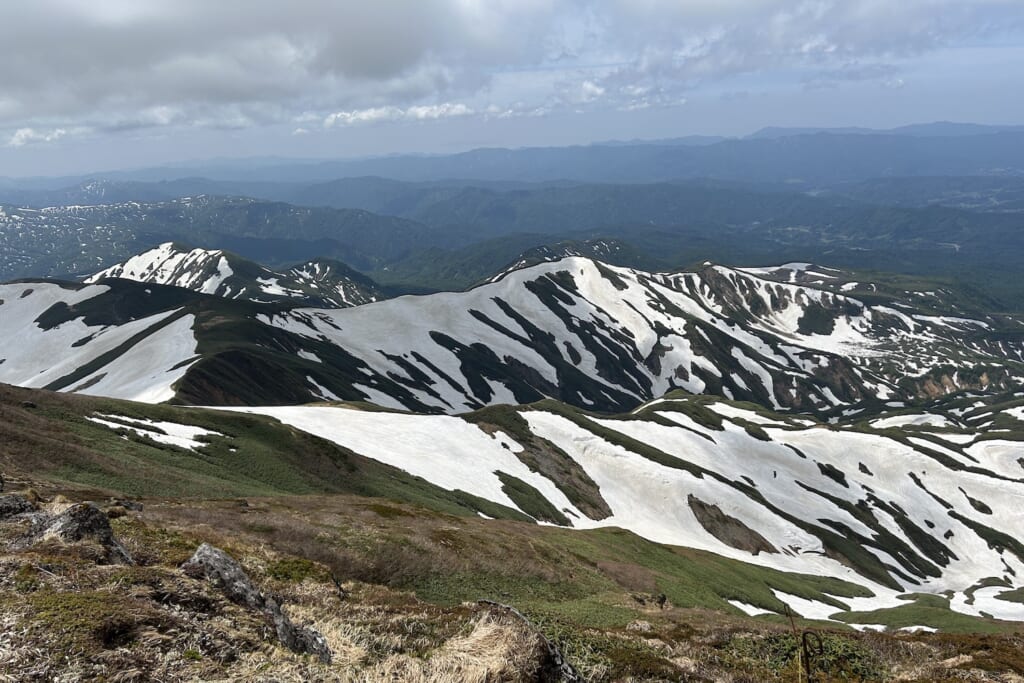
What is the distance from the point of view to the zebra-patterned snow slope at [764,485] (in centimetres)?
9138

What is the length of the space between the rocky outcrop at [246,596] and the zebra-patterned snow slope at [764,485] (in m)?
63.7

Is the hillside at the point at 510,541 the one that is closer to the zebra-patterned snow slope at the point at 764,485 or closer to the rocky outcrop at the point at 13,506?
the zebra-patterned snow slope at the point at 764,485

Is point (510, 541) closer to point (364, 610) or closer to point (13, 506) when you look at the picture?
point (364, 610)

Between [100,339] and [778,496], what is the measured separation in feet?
597

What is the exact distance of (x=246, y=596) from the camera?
46.9 ft

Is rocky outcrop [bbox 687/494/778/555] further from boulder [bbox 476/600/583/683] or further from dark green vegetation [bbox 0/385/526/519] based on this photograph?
boulder [bbox 476/600/583/683]

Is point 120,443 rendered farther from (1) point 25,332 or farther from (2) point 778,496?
(1) point 25,332

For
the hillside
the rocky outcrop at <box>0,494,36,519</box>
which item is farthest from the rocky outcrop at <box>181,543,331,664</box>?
the rocky outcrop at <box>0,494,36,519</box>

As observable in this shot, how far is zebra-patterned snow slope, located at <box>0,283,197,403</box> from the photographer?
11285 cm

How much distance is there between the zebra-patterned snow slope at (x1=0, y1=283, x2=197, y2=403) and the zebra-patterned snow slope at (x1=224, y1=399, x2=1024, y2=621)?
42.0m

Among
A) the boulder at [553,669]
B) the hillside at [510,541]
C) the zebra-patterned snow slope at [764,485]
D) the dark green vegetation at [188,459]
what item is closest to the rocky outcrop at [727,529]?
the zebra-patterned snow slope at [764,485]

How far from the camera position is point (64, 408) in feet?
185

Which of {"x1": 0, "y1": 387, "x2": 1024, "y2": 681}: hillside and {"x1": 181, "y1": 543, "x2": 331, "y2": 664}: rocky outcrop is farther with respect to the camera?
{"x1": 181, "y1": 543, "x2": 331, "y2": 664}: rocky outcrop

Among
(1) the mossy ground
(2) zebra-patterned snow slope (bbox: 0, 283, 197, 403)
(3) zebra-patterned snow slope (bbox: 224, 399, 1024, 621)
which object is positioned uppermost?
(1) the mossy ground
